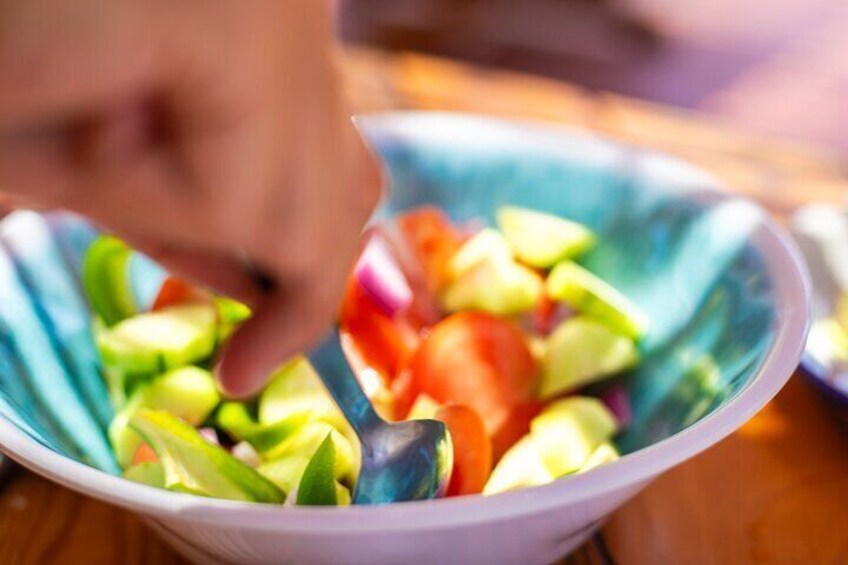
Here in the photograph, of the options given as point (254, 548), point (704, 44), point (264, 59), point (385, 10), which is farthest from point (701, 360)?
point (385, 10)

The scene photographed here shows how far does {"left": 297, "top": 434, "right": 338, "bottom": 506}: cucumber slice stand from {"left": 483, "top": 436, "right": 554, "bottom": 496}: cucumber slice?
88 mm

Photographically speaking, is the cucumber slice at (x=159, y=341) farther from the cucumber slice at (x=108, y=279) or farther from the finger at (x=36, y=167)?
Result: the finger at (x=36, y=167)

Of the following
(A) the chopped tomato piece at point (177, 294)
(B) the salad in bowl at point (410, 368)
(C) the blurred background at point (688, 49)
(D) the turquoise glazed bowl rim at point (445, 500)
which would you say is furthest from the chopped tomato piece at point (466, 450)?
(C) the blurred background at point (688, 49)

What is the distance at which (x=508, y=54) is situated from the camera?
6.15 ft

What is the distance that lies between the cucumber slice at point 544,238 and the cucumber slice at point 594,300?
0.8 inches

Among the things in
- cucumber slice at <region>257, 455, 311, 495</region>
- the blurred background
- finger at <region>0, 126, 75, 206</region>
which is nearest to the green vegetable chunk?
cucumber slice at <region>257, 455, 311, 495</region>

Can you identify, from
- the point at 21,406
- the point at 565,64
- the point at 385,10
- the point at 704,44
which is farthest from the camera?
the point at 385,10

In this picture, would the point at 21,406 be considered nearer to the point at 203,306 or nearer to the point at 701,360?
the point at 203,306

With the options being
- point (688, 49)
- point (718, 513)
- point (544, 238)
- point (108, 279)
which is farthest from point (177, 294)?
point (688, 49)

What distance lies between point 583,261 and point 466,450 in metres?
0.27

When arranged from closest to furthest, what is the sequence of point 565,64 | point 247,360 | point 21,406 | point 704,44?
1. point 247,360
2. point 21,406
3. point 704,44
4. point 565,64

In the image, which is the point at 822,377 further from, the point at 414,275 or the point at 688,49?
the point at 688,49

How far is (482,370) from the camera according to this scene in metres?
0.63

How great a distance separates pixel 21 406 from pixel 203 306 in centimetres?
16
